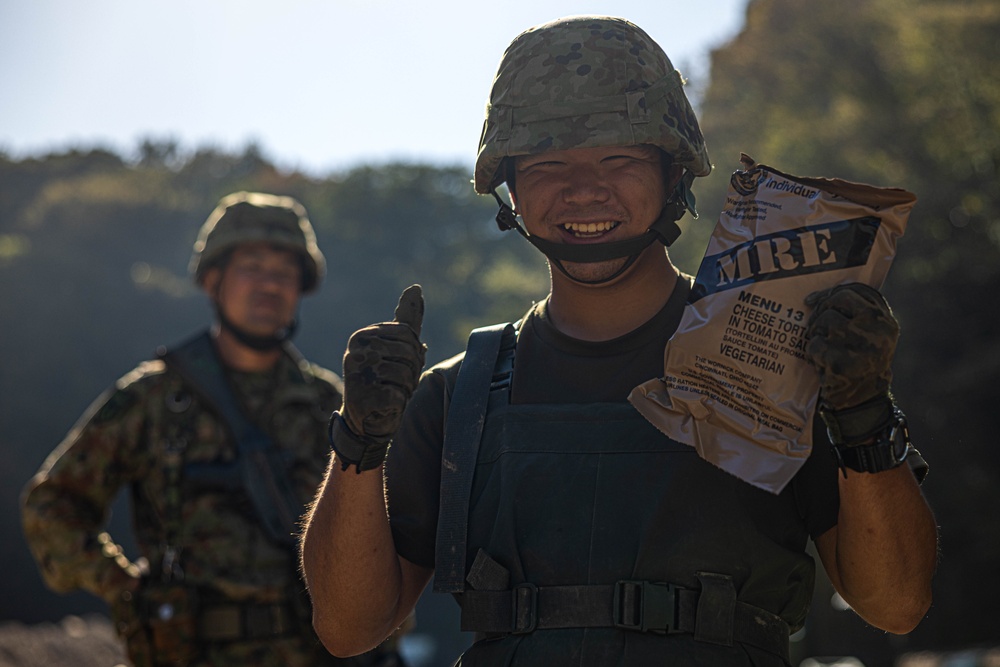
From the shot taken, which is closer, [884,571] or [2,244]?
[884,571]

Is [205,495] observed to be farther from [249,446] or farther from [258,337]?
[258,337]

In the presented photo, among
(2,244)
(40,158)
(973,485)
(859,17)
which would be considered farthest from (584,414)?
(40,158)

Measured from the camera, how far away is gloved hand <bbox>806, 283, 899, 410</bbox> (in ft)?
7.81

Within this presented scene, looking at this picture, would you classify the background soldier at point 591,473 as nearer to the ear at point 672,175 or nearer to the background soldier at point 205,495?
the ear at point 672,175

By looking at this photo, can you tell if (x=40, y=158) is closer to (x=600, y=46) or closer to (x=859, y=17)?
(x=859, y=17)

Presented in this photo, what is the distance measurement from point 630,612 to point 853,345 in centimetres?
78

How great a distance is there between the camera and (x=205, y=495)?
5.36 meters

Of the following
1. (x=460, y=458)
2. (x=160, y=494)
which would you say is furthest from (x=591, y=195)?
(x=160, y=494)

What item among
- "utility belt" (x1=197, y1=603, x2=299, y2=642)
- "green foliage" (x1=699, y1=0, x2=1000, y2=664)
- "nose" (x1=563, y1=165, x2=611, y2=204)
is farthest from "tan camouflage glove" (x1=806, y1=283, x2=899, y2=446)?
"green foliage" (x1=699, y1=0, x2=1000, y2=664)

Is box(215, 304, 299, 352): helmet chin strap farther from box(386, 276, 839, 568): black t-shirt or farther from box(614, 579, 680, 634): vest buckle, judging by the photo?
box(614, 579, 680, 634): vest buckle

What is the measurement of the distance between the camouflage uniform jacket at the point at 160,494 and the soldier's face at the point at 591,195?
2.60 meters

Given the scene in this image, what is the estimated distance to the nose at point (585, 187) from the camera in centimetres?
312

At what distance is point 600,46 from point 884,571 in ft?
5.41

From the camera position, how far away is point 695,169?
11.1 feet
